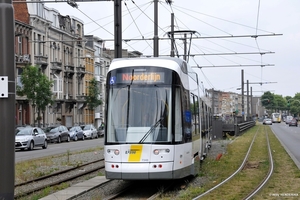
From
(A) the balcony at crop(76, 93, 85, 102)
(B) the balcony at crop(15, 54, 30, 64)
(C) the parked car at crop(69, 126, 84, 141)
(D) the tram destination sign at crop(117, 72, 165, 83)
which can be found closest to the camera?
(D) the tram destination sign at crop(117, 72, 165, 83)

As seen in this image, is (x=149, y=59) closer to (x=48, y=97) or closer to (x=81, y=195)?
(x=81, y=195)

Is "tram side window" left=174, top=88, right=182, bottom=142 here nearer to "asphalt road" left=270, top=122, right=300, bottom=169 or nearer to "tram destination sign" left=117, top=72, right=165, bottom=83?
"tram destination sign" left=117, top=72, right=165, bottom=83

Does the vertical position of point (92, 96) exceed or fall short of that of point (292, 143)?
it exceeds it

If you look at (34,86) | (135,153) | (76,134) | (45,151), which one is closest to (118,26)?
(135,153)

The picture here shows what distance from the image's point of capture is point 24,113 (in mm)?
55812

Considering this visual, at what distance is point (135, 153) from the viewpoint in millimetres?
12977

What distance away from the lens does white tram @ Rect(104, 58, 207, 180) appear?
42.4 feet

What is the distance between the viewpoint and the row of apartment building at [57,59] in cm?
5544

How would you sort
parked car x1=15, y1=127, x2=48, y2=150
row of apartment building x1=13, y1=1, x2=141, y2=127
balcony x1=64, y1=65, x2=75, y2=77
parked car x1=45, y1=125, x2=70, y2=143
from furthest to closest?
balcony x1=64, y1=65, x2=75, y2=77, row of apartment building x1=13, y1=1, x2=141, y2=127, parked car x1=45, y1=125, x2=70, y2=143, parked car x1=15, y1=127, x2=48, y2=150

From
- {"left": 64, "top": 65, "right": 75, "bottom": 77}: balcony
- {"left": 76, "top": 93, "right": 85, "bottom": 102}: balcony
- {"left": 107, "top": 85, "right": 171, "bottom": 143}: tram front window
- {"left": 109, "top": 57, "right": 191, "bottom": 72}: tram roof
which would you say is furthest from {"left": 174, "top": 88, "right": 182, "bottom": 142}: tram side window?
{"left": 76, "top": 93, "right": 85, "bottom": 102}: balcony

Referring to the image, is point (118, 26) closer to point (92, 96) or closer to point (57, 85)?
point (57, 85)

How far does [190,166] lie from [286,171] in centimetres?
469

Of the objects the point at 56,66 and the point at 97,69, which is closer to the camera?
the point at 56,66

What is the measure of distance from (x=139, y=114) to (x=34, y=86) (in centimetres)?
3755
